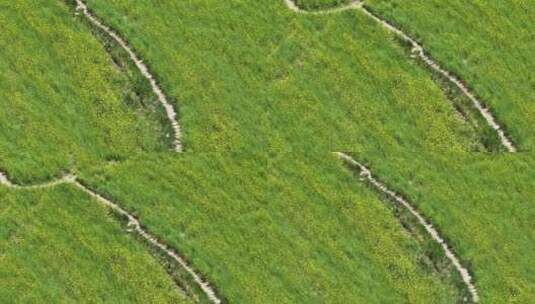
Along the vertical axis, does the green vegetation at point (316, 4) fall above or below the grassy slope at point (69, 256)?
above

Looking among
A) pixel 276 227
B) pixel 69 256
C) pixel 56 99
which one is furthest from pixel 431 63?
pixel 69 256

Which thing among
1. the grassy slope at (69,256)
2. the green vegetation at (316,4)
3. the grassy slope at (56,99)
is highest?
the green vegetation at (316,4)

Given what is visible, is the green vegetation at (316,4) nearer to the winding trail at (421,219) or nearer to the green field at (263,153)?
the green field at (263,153)

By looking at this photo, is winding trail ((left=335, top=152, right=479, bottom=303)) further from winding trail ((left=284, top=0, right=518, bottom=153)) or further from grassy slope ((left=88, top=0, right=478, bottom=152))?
winding trail ((left=284, top=0, right=518, bottom=153))

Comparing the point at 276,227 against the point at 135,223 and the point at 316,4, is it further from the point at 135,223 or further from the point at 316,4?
the point at 316,4

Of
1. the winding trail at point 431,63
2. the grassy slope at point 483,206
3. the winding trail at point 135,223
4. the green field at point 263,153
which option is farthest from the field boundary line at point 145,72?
the grassy slope at point 483,206

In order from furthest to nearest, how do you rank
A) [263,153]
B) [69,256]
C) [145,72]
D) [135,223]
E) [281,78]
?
1. [281,78]
2. [145,72]
3. [263,153]
4. [135,223]
5. [69,256]
